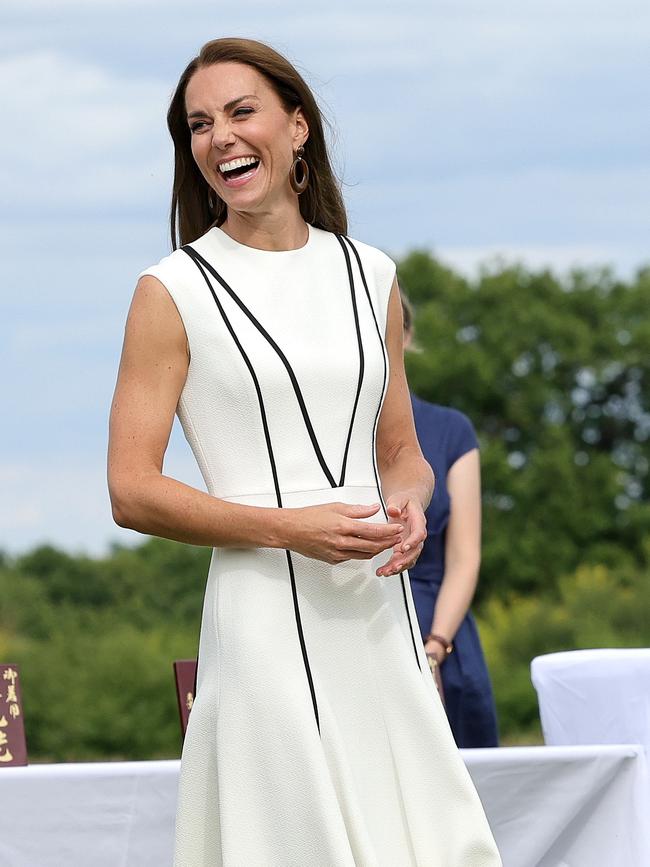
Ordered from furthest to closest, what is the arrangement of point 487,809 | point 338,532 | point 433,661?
1. point 433,661
2. point 487,809
3. point 338,532

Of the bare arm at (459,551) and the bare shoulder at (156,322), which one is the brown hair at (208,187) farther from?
the bare arm at (459,551)

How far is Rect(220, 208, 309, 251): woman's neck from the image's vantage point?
91.3 inches

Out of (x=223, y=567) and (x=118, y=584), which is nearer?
(x=223, y=567)

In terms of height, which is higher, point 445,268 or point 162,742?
point 445,268

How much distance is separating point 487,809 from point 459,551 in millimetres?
988

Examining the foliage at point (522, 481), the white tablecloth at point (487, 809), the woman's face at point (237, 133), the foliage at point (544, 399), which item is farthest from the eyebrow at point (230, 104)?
the foliage at point (544, 399)

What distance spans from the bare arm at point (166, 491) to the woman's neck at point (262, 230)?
0.20 m

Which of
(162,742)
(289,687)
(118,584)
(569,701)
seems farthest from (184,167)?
(118,584)

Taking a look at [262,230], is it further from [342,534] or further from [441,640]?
[441,640]

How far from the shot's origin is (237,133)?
225cm

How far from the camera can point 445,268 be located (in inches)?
787

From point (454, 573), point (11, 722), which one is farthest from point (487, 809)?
point (11, 722)

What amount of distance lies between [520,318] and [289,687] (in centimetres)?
1718

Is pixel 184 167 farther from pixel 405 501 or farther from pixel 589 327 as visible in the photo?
pixel 589 327
